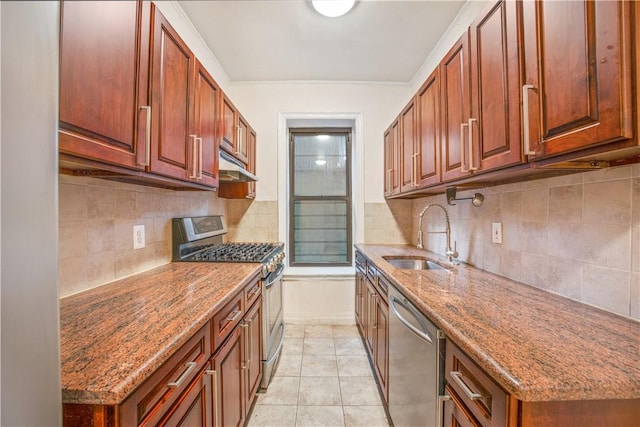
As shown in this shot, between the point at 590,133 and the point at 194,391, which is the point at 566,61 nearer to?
the point at 590,133

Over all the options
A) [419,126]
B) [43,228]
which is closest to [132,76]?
[43,228]

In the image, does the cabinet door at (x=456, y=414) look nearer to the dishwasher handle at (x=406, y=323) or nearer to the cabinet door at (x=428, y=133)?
the dishwasher handle at (x=406, y=323)

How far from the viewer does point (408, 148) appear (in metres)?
2.23

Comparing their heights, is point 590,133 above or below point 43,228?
above

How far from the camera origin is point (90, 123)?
848 millimetres

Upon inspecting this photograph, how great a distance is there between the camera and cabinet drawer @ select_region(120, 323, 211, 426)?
630mm

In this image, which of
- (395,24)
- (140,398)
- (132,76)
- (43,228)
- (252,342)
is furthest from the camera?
(395,24)

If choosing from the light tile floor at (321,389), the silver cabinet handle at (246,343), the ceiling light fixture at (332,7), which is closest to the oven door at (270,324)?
the light tile floor at (321,389)

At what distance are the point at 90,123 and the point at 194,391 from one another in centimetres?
92

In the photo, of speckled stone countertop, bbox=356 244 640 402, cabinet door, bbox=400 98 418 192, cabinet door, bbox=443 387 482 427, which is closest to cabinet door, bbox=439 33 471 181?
cabinet door, bbox=400 98 418 192

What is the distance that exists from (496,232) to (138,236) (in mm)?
2074

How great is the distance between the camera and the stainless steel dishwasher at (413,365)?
3.18ft

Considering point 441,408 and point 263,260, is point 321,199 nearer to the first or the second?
point 263,260

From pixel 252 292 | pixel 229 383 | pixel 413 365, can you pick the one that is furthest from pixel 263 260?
pixel 413 365
